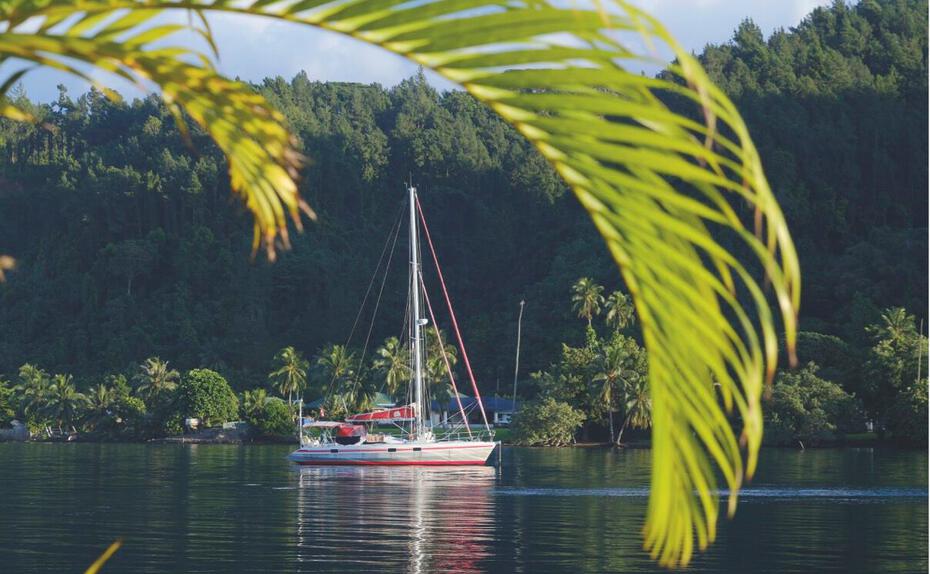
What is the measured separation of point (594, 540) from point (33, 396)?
6635 cm

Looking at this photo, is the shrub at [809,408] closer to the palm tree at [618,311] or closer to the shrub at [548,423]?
the shrub at [548,423]

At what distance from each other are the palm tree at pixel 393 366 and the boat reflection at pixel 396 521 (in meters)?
29.3

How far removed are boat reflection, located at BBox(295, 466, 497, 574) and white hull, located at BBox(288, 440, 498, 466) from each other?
57 cm

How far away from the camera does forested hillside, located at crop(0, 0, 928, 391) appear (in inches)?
3863

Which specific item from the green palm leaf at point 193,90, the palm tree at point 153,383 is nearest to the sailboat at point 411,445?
the palm tree at point 153,383

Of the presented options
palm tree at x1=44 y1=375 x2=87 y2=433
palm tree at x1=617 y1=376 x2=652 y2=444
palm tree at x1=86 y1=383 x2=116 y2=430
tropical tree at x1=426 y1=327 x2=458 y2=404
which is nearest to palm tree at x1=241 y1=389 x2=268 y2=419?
palm tree at x1=86 y1=383 x2=116 y2=430

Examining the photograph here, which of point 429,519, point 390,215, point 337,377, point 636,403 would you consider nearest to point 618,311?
point 636,403

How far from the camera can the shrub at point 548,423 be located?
6894cm

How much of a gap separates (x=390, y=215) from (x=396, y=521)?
93.0 meters


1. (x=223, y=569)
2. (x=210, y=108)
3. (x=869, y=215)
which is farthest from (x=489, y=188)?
(x=210, y=108)

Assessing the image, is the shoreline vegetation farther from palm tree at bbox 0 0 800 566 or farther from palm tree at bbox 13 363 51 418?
palm tree at bbox 0 0 800 566

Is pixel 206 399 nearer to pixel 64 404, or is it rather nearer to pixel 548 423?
pixel 64 404

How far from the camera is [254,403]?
81.4 meters

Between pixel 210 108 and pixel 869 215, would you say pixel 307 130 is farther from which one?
pixel 210 108
